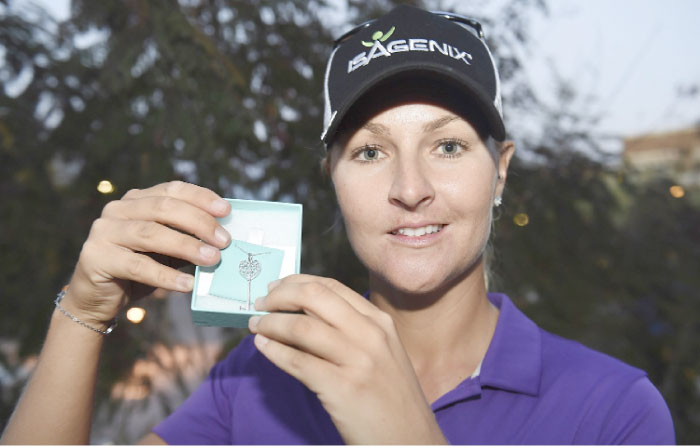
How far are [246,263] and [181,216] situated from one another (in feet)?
0.68

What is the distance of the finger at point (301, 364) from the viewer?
125 cm

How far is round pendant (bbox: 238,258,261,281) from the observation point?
1575 millimetres

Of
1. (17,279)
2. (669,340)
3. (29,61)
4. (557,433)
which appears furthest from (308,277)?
(669,340)

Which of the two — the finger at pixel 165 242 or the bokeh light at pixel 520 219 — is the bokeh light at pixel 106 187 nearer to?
the finger at pixel 165 242

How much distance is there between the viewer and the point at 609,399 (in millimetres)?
1653

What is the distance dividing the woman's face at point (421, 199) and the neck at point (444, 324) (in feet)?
0.57

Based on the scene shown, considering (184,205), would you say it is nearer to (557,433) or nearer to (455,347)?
(455,347)

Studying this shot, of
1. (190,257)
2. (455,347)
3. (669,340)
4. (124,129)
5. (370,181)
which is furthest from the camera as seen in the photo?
(669,340)

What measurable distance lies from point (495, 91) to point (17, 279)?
298 centimetres

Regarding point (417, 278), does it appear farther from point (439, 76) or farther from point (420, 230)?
point (439, 76)

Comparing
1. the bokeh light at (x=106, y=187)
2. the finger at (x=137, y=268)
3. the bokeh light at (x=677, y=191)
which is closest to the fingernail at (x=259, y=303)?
the finger at (x=137, y=268)

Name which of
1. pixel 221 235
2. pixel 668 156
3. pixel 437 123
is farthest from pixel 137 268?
pixel 668 156

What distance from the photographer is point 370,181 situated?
1.77 metres

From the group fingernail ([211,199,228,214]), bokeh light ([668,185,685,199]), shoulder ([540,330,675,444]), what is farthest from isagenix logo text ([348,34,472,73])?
bokeh light ([668,185,685,199])
